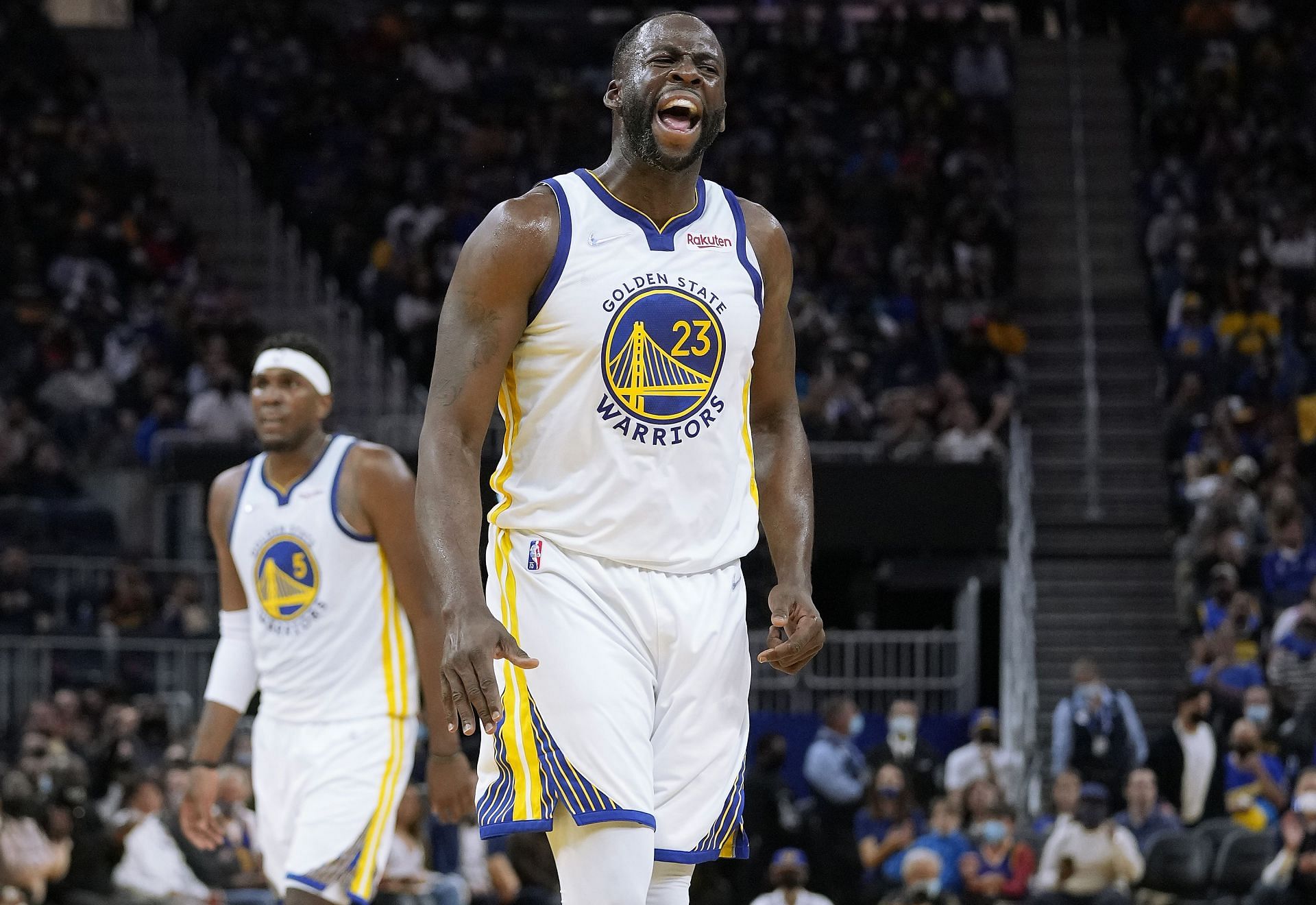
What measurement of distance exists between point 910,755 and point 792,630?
9.18m

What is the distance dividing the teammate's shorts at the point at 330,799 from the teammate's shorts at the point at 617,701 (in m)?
2.22

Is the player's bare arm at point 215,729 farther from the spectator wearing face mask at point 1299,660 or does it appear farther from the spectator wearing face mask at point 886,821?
the spectator wearing face mask at point 1299,660

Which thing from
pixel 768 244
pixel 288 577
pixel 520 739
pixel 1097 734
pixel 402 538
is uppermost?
pixel 768 244

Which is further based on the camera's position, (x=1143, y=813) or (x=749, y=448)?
(x=1143, y=813)

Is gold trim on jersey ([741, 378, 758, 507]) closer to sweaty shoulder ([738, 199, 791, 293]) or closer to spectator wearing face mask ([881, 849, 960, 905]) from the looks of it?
sweaty shoulder ([738, 199, 791, 293])

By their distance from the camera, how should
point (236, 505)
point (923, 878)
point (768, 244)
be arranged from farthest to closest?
point (923, 878)
point (236, 505)
point (768, 244)

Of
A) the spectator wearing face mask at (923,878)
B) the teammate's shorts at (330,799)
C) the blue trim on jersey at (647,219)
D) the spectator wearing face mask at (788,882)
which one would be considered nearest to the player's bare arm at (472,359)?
the blue trim on jersey at (647,219)

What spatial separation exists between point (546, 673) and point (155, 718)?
980 centimetres

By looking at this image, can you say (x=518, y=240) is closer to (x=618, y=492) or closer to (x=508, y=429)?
(x=508, y=429)

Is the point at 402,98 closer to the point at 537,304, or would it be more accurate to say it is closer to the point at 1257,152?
the point at 1257,152

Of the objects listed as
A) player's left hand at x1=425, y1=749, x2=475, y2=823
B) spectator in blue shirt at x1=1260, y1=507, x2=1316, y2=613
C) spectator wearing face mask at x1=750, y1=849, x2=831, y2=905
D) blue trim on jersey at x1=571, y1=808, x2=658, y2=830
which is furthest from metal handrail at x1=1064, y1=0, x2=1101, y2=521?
blue trim on jersey at x1=571, y1=808, x2=658, y2=830

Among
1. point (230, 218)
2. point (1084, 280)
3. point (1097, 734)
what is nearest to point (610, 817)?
point (1097, 734)

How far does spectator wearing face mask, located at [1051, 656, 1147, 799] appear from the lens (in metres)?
13.2

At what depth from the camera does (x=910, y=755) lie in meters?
13.5
